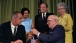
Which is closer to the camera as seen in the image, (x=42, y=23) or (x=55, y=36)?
(x=55, y=36)

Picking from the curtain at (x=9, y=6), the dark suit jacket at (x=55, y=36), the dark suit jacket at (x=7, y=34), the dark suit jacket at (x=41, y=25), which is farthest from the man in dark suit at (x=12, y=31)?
the curtain at (x=9, y=6)

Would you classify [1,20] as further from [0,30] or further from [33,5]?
[0,30]

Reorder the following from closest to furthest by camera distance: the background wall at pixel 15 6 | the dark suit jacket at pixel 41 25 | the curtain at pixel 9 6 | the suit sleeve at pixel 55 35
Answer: the suit sleeve at pixel 55 35 < the dark suit jacket at pixel 41 25 < the background wall at pixel 15 6 < the curtain at pixel 9 6

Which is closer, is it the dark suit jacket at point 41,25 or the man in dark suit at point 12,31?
the man in dark suit at point 12,31

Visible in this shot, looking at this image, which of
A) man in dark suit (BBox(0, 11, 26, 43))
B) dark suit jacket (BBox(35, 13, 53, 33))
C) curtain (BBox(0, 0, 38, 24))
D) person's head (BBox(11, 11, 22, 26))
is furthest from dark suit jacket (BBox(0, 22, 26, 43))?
curtain (BBox(0, 0, 38, 24))

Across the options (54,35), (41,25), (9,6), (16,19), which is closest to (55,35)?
(54,35)

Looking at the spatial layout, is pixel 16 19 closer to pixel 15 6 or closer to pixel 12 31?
pixel 12 31

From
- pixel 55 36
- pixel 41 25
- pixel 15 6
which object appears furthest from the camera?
pixel 15 6

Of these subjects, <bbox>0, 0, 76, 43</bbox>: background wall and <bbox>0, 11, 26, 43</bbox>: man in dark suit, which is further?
<bbox>0, 0, 76, 43</bbox>: background wall

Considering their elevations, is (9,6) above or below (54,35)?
above

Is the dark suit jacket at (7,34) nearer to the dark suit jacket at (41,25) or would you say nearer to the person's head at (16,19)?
the person's head at (16,19)

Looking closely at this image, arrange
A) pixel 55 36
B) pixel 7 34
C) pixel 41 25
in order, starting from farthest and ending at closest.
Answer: pixel 41 25, pixel 7 34, pixel 55 36

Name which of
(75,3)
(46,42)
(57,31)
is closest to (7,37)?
(46,42)

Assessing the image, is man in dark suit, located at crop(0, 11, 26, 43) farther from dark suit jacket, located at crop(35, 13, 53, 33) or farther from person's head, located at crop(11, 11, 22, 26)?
dark suit jacket, located at crop(35, 13, 53, 33)
